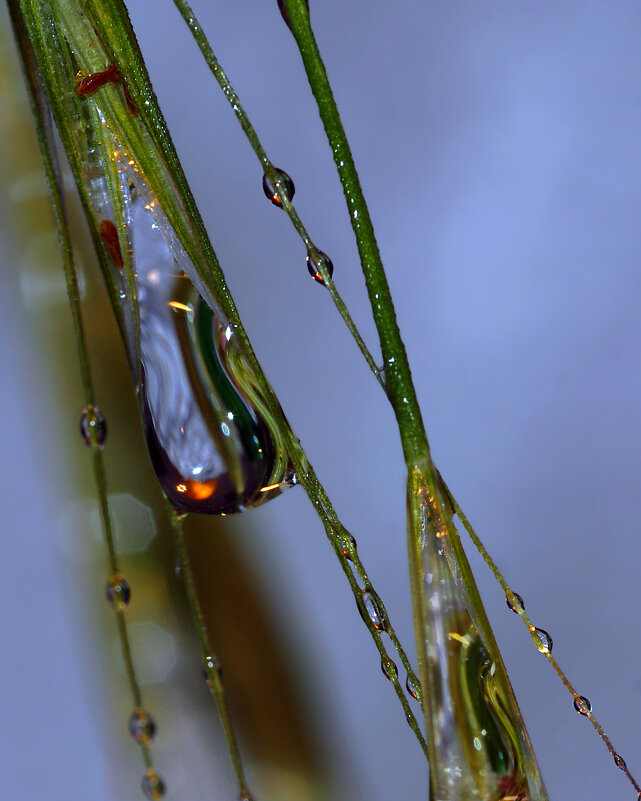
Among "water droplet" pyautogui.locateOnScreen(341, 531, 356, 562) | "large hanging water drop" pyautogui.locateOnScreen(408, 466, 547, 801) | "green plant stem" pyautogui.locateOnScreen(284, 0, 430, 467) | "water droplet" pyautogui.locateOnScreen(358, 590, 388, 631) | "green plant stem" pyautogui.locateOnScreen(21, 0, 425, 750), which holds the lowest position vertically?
"large hanging water drop" pyautogui.locateOnScreen(408, 466, 547, 801)

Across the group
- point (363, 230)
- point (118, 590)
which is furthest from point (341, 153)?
point (118, 590)

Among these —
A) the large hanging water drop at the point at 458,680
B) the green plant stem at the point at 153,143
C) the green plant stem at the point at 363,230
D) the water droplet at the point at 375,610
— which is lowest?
the large hanging water drop at the point at 458,680

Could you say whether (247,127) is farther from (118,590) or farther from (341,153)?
(118,590)

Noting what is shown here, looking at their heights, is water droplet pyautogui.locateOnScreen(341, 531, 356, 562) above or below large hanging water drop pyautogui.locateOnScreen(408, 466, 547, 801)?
above

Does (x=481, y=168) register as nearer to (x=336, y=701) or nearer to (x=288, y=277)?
(x=288, y=277)

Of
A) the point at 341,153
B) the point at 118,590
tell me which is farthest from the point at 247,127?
the point at 118,590

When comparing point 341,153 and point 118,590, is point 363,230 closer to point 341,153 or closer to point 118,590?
point 341,153
